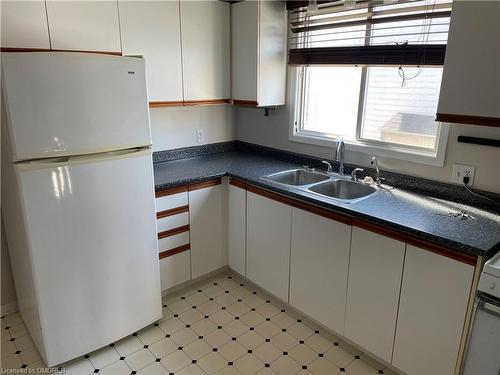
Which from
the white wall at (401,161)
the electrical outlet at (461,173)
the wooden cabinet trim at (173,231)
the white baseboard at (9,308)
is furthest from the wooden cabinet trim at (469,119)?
the white baseboard at (9,308)

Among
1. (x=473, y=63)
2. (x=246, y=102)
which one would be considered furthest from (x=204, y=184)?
(x=473, y=63)

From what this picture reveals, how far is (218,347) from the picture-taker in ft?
7.23

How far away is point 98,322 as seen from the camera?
208 centimetres

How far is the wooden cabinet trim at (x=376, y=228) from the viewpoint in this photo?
5.19 feet

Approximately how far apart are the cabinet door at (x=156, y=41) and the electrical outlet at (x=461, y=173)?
1.84 metres

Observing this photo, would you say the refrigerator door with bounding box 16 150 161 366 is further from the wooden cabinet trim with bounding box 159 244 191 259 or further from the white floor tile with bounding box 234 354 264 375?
the white floor tile with bounding box 234 354 264 375

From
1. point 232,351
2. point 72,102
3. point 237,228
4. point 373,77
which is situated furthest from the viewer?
point 237,228

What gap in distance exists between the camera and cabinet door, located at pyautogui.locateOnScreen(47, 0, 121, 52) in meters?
1.97

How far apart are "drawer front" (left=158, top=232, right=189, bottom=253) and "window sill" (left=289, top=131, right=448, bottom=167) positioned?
114cm

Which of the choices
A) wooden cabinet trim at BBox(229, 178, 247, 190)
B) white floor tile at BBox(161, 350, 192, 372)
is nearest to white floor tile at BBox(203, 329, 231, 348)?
white floor tile at BBox(161, 350, 192, 372)

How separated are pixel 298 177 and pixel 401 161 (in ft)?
2.45

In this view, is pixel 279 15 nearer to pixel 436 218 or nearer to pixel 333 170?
pixel 333 170

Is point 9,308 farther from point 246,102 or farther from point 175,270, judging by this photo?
point 246,102

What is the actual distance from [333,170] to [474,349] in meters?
1.42
